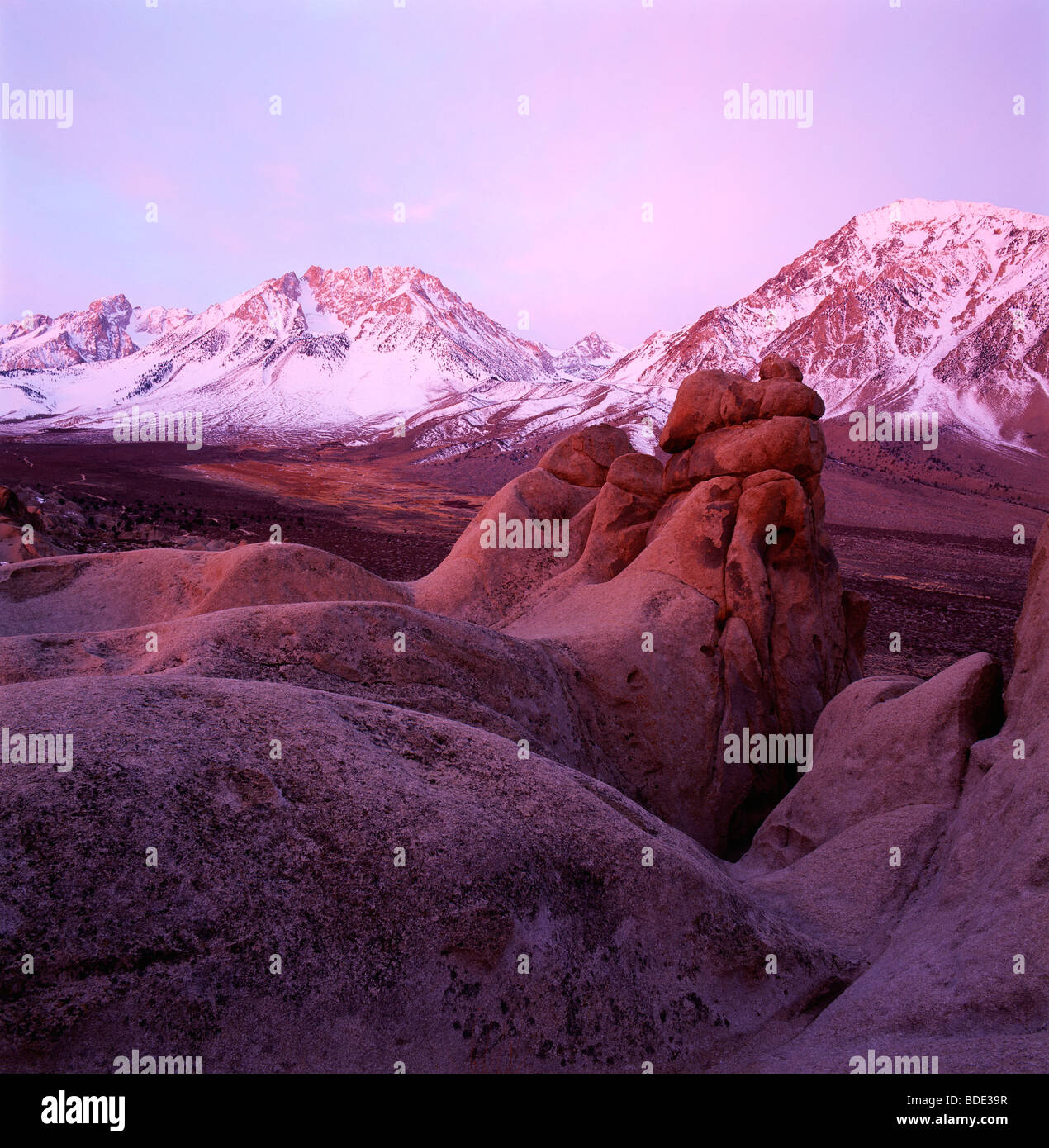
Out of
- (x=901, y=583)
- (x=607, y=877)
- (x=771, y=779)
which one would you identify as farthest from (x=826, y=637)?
(x=901, y=583)

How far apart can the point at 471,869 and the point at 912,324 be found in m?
129

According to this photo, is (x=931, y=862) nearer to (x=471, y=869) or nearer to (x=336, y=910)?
(x=471, y=869)

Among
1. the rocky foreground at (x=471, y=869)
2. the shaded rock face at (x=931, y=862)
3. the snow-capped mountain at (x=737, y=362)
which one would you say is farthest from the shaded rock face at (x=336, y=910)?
the snow-capped mountain at (x=737, y=362)

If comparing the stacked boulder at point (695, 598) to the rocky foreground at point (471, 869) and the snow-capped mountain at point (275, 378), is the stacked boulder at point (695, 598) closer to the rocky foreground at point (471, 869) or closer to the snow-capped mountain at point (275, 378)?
the rocky foreground at point (471, 869)

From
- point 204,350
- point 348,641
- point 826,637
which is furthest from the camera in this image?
point 204,350

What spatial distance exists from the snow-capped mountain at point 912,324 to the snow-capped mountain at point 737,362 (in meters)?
0.30

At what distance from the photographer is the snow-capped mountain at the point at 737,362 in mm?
97188

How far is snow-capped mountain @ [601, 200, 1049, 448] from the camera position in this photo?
96.0 meters

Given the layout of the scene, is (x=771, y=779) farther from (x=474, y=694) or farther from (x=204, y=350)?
(x=204, y=350)

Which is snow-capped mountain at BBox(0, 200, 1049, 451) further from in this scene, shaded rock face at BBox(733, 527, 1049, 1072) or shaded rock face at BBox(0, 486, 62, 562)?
shaded rock face at BBox(733, 527, 1049, 1072)

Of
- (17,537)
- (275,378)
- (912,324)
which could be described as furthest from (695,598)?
(275,378)

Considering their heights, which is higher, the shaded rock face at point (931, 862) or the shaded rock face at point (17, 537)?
the shaded rock face at point (17, 537)
